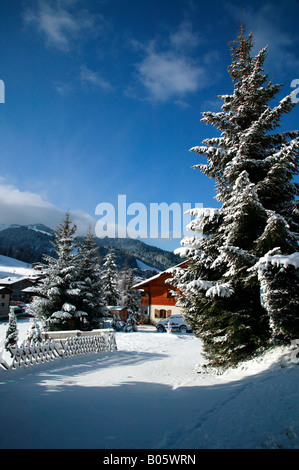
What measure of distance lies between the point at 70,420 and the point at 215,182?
29.5 feet

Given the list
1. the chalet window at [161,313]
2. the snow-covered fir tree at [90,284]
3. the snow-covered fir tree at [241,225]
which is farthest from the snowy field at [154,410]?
the chalet window at [161,313]

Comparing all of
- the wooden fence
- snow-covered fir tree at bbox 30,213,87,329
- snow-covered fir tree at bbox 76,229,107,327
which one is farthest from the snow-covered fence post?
snow-covered fir tree at bbox 76,229,107,327

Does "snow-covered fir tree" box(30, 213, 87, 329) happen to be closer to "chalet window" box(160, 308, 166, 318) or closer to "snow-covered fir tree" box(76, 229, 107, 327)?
"snow-covered fir tree" box(76, 229, 107, 327)

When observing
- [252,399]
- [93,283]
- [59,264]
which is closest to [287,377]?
[252,399]

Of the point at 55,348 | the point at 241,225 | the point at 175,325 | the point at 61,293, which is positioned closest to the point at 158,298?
the point at 175,325

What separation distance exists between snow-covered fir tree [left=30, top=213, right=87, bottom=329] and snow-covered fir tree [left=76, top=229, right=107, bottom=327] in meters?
0.83

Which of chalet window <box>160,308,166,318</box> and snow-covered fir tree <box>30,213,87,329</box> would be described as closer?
snow-covered fir tree <box>30,213,87,329</box>

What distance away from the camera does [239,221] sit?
26.1 ft

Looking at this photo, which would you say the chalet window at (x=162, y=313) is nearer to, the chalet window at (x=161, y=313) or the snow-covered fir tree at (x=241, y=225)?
the chalet window at (x=161, y=313)

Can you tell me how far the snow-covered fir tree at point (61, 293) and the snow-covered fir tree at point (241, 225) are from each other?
1400 centimetres

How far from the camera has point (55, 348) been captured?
10.9m

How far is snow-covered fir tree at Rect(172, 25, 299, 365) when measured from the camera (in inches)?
288
